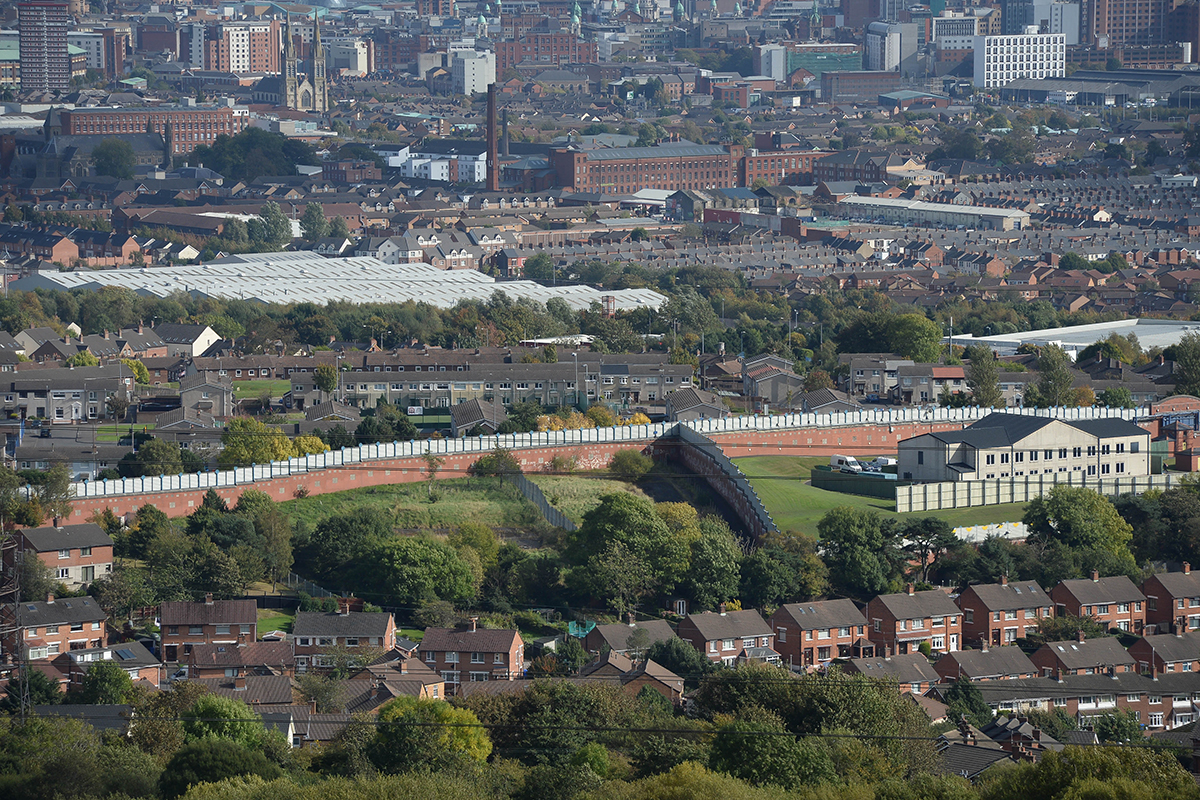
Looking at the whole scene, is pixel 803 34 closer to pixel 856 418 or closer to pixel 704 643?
pixel 856 418

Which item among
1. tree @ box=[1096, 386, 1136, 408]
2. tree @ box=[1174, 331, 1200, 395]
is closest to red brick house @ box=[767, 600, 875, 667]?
tree @ box=[1096, 386, 1136, 408]

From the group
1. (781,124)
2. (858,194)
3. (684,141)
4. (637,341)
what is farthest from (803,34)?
(637,341)

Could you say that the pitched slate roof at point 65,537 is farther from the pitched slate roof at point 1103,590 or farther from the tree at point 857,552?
the pitched slate roof at point 1103,590

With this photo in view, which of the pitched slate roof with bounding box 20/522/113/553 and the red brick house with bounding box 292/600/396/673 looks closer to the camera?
the red brick house with bounding box 292/600/396/673

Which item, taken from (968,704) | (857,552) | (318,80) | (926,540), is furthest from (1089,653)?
(318,80)

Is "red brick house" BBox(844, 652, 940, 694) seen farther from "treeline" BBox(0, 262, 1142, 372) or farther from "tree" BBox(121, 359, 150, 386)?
"tree" BBox(121, 359, 150, 386)

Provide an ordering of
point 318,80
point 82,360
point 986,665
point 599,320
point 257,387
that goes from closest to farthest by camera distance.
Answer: point 986,665 → point 257,387 → point 82,360 → point 599,320 → point 318,80

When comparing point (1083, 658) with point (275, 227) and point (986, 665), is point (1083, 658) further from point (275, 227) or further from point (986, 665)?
point (275, 227)
